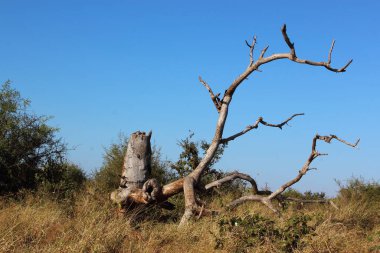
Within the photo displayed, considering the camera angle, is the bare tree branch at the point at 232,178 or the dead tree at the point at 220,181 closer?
the dead tree at the point at 220,181

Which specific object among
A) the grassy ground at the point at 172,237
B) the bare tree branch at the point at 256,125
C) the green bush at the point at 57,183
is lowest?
the grassy ground at the point at 172,237

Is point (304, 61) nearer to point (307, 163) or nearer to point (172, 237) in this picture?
point (307, 163)

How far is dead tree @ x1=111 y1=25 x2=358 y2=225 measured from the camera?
10594mm

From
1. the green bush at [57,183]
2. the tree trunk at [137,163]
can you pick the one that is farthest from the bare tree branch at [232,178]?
the green bush at [57,183]

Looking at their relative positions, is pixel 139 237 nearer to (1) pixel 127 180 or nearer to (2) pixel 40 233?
(2) pixel 40 233

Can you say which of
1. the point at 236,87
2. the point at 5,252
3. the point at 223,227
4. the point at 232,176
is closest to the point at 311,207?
the point at 232,176

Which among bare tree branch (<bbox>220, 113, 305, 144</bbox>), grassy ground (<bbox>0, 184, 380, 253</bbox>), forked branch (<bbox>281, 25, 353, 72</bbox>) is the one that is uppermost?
forked branch (<bbox>281, 25, 353, 72</bbox>)

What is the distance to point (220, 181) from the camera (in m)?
11.8

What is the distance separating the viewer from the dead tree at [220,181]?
417 inches

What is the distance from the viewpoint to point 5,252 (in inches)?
246

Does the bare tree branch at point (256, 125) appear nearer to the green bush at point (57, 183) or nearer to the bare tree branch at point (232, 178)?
the bare tree branch at point (232, 178)

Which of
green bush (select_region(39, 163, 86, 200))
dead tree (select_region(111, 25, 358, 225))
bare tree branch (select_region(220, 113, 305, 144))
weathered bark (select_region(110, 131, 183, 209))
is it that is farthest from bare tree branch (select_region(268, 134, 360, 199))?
green bush (select_region(39, 163, 86, 200))

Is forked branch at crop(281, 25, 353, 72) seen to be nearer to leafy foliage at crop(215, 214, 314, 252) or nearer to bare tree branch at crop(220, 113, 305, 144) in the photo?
bare tree branch at crop(220, 113, 305, 144)

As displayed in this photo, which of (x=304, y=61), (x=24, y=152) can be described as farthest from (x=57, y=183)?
(x=304, y=61)
